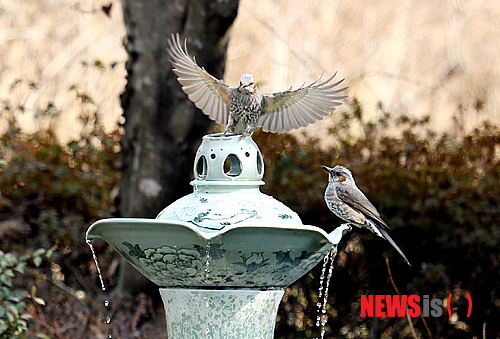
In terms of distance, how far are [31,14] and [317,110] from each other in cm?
972

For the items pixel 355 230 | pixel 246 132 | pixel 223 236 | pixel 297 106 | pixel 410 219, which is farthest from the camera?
pixel 355 230

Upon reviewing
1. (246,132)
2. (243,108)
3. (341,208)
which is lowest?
(341,208)

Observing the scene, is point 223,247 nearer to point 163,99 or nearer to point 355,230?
point 355,230

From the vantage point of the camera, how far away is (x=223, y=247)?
2438mm

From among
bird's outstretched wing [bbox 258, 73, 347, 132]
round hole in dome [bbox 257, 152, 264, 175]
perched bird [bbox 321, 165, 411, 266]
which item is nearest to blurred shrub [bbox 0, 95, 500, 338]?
perched bird [bbox 321, 165, 411, 266]

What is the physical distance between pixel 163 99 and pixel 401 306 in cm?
243

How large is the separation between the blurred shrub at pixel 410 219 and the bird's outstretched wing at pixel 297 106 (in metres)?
2.20

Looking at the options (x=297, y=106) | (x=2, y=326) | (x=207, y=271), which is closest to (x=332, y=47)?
(x=2, y=326)

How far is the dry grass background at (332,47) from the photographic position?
11.2 metres

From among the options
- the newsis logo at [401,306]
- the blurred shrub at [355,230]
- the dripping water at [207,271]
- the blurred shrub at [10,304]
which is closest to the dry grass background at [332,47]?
the blurred shrub at [355,230]

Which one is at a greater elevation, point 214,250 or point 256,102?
point 256,102

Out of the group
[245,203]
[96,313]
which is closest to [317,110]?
[245,203]

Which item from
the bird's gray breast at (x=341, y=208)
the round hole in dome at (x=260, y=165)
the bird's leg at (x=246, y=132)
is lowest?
the bird's gray breast at (x=341, y=208)

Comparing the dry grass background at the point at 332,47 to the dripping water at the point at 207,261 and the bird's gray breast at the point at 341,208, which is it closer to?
the bird's gray breast at the point at 341,208
